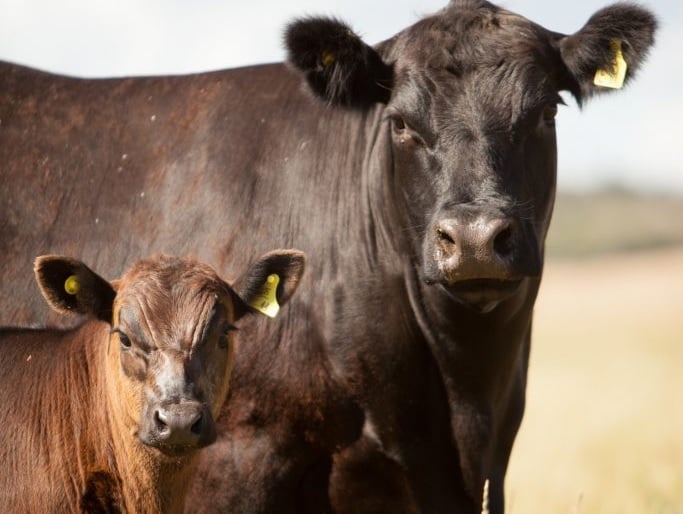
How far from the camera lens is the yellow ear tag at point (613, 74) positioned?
800 centimetres

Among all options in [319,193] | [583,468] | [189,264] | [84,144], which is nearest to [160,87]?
[84,144]

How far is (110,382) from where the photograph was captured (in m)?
7.02

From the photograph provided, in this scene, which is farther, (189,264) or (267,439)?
(267,439)

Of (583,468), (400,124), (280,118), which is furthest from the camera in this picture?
(583,468)

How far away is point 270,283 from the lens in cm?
734

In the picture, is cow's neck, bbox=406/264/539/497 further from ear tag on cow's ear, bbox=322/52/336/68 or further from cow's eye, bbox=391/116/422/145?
ear tag on cow's ear, bbox=322/52/336/68

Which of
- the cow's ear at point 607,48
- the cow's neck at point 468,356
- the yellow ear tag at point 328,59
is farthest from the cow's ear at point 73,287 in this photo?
the cow's ear at point 607,48

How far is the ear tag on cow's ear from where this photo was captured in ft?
26.5

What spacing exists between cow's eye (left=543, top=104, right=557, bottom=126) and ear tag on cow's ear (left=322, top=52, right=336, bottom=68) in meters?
1.23

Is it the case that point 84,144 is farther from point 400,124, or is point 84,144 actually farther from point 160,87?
point 400,124

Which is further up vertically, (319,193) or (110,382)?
(319,193)

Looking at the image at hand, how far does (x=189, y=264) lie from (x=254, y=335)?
85 centimetres

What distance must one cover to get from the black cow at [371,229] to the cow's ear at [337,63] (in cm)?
1

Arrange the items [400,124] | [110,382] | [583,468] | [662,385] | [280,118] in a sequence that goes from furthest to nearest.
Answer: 1. [662,385]
2. [583,468]
3. [280,118]
4. [400,124]
5. [110,382]
